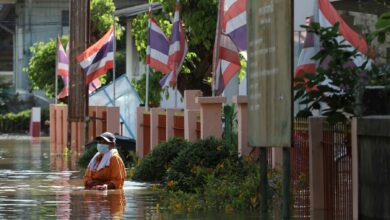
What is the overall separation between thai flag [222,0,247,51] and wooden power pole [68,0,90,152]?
1407 cm

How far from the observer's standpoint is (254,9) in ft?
31.5

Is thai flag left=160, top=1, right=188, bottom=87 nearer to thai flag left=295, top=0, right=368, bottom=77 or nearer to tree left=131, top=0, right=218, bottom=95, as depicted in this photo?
tree left=131, top=0, right=218, bottom=95

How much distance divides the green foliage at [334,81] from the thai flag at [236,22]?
177 inches

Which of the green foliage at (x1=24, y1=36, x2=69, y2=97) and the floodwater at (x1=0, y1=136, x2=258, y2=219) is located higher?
the green foliage at (x1=24, y1=36, x2=69, y2=97)

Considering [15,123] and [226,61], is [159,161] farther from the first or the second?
[15,123]

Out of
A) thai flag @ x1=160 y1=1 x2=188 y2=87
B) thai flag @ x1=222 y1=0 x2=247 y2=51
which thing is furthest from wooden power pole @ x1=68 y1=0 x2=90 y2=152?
thai flag @ x1=222 y1=0 x2=247 y2=51

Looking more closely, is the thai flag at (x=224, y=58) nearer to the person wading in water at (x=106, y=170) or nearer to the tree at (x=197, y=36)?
the person wading in water at (x=106, y=170)

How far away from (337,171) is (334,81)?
6.07 feet

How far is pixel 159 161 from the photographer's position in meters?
20.2

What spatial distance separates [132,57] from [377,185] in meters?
40.5

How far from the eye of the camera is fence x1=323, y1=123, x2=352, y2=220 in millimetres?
13367

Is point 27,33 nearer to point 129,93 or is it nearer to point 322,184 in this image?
point 129,93

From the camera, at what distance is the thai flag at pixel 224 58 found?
736 inches

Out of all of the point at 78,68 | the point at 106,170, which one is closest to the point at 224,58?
the point at 106,170
